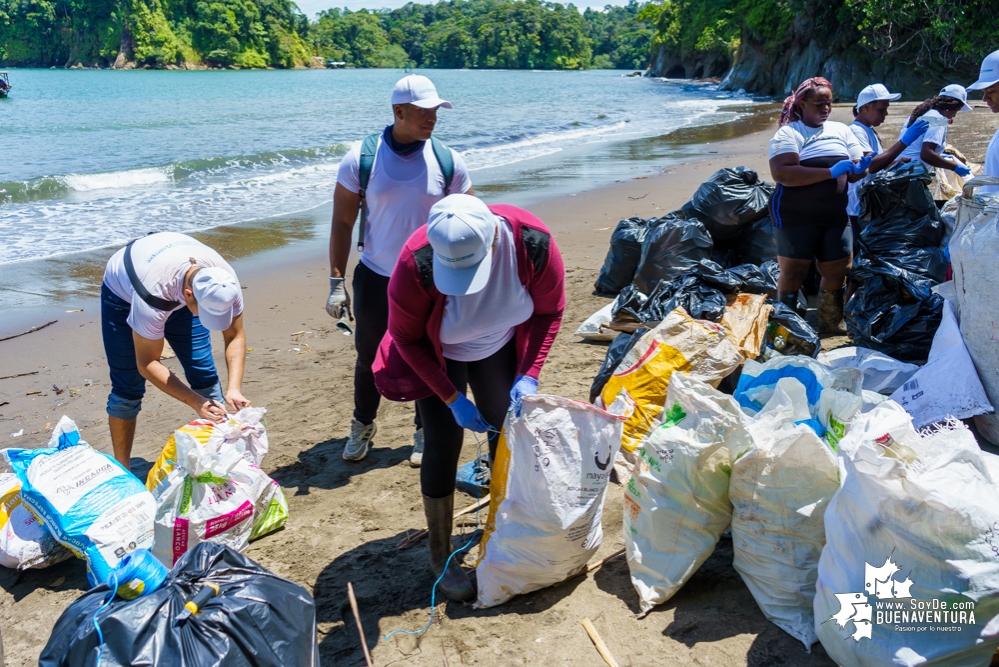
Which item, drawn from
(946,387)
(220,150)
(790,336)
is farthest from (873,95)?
(220,150)

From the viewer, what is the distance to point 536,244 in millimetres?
2311

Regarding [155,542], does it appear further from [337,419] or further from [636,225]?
[636,225]

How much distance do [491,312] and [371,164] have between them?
1.20 meters

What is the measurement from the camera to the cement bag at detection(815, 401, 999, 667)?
1.69 metres

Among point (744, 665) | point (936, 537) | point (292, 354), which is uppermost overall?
point (936, 537)

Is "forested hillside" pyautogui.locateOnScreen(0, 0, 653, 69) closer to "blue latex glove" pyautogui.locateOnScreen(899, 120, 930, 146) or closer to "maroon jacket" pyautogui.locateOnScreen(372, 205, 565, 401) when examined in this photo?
"blue latex glove" pyautogui.locateOnScreen(899, 120, 930, 146)

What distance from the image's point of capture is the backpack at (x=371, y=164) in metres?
3.21

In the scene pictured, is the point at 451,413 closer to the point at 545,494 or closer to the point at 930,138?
the point at 545,494

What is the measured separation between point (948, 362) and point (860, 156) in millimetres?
1919

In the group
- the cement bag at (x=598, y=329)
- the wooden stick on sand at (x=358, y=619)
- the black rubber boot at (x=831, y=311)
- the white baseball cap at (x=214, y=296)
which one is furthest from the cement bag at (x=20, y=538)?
the black rubber boot at (x=831, y=311)

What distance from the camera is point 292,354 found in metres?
5.18

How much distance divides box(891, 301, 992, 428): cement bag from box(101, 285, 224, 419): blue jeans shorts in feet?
9.69

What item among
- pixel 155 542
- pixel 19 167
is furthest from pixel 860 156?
pixel 19 167

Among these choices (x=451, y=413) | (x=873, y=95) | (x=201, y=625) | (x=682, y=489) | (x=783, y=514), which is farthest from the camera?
(x=873, y=95)
